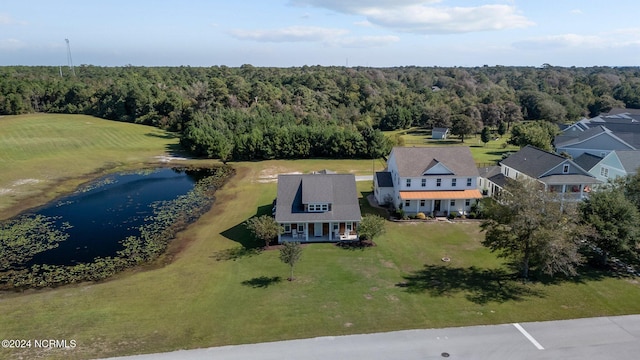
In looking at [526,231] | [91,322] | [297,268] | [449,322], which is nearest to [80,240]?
[91,322]

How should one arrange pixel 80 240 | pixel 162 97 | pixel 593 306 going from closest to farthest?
pixel 593 306, pixel 80 240, pixel 162 97

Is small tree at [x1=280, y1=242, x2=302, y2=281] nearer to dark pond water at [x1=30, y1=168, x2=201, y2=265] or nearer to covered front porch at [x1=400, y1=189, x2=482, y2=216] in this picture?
dark pond water at [x1=30, y1=168, x2=201, y2=265]

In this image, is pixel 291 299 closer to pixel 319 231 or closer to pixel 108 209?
pixel 319 231

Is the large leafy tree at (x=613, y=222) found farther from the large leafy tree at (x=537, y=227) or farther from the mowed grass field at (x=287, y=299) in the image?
the mowed grass field at (x=287, y=299)

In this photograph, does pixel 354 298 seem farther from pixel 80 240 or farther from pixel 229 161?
pixel 229 161

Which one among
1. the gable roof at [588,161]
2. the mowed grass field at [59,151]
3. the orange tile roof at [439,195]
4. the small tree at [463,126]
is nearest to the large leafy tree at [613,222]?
the orange tile roof at [439,195]

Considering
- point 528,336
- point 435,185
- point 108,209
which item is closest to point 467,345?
point 528,336

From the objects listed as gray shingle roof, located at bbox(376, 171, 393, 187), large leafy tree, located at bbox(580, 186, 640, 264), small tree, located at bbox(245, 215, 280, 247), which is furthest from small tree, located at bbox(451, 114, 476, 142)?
small tree, located at bbox(245, 215, 280, 247)
